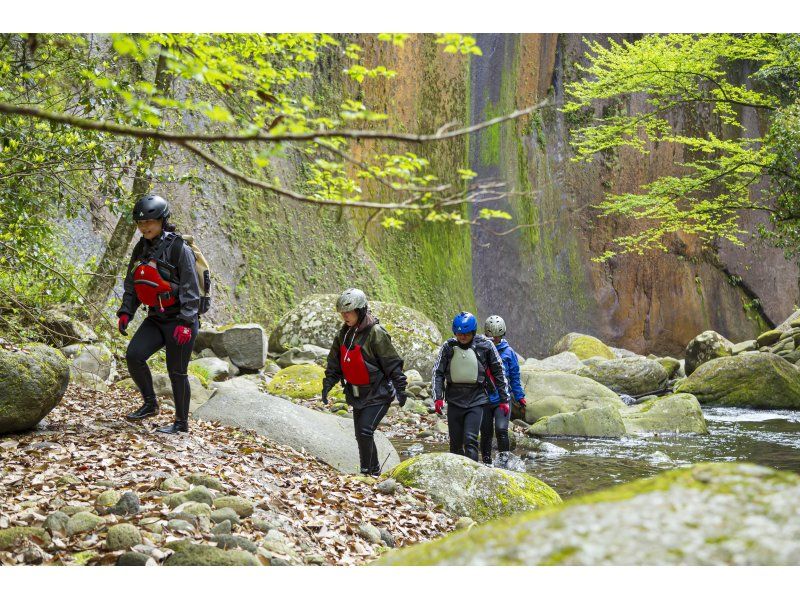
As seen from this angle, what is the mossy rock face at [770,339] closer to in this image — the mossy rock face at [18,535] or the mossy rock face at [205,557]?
the mossy rock face at [205,557]

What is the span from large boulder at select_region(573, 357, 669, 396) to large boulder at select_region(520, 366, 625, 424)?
→ 348 centimetres

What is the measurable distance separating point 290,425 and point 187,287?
2.12 m

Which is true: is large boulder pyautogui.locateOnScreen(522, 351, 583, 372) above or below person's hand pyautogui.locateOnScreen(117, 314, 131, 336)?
below

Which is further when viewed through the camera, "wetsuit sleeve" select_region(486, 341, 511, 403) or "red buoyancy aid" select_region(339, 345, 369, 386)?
"wetsuit sleeve" select_region(486, 341, 511, 403)

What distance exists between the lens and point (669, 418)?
458 inches

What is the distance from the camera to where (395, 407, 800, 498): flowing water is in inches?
322

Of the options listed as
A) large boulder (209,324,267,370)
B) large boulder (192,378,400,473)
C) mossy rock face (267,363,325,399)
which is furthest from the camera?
large boulder (209,324,267,370)

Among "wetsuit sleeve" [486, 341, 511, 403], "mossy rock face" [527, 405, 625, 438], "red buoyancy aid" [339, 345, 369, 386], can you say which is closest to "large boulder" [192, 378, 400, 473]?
"red buoyancy aid" [339, 345, 369, 386]

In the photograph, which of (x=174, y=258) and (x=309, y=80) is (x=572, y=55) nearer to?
(x=309, y=80)

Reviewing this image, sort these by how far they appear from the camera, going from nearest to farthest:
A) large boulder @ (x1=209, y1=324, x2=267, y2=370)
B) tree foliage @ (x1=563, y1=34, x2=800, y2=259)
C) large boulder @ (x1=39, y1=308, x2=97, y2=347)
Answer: large boulder @ (x1=39, y1=308, x2=97, y2=347)
tree foliage @ (x1=563, y1=34, x2=800, y2=259)
large boulder @ (x1=209, y1=324, x2=267, y2=370)

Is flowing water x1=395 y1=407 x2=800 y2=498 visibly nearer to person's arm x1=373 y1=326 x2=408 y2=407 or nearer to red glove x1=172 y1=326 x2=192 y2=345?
person's arm x1=373 y1=326 x2=408 y2=407

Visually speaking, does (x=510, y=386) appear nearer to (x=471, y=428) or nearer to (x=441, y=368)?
(x=471, y=428)

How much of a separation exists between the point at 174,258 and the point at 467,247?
21507 millimetres

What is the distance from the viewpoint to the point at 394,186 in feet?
9.05
